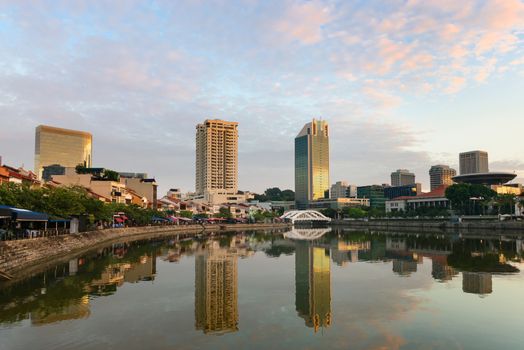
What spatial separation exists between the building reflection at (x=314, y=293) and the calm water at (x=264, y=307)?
95 millimetres

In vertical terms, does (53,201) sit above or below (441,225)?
above

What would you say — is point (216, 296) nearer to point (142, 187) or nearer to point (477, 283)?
point (477, 283)

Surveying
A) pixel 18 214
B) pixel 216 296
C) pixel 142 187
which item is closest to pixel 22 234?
pixel 18 214

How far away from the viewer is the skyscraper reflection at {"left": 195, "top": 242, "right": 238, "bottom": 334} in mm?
20359

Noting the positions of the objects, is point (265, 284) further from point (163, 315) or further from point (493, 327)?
point (493, 327)

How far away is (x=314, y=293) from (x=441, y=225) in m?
112

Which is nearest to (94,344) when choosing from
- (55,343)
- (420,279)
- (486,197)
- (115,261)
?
(55,343)

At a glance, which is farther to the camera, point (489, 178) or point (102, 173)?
point (489, 178)

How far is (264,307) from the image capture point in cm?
2386

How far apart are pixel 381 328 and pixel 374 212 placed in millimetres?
181246

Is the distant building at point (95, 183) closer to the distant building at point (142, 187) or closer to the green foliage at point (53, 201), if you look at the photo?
the green foliage at point (53, 201)

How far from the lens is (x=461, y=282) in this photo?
31797 mm

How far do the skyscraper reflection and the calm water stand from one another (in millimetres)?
80

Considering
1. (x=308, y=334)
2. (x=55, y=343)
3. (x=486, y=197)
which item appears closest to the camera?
(x=55, y=343)
